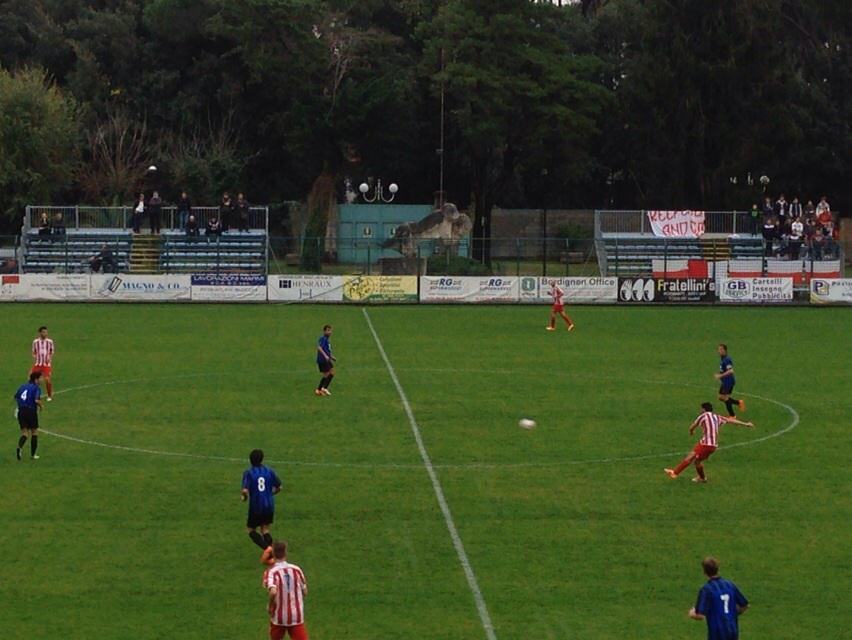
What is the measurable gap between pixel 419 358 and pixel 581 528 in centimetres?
2062

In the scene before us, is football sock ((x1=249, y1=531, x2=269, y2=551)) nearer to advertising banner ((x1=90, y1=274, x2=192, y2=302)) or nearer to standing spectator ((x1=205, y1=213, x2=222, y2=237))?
advertising banner ((x1=90, y1=274, x2=192, y2=302))

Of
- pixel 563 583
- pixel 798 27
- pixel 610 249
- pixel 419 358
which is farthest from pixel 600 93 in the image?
pixel 563 583

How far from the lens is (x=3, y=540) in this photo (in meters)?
19.5

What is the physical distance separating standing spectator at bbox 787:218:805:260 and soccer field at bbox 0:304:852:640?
890 inches

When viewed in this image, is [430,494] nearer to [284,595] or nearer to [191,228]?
[284,595]

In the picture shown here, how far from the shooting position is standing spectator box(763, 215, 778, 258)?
217ft

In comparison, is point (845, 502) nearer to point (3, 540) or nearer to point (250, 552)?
point (250, 552)

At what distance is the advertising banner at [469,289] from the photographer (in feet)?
196

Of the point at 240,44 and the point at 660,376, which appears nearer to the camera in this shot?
the point at 660,376

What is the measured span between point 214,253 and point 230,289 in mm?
6805

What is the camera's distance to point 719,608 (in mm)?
13500

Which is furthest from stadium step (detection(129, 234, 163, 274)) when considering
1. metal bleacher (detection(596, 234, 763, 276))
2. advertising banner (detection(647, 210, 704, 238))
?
advertising banner (detection(647, 210, 704, 238))

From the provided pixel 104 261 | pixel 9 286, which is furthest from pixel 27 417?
pixel 104 261

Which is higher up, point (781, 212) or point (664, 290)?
point (781, 212)
